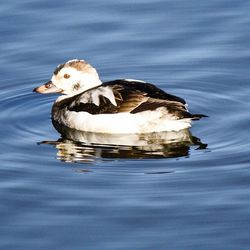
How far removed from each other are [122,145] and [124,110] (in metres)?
0.55

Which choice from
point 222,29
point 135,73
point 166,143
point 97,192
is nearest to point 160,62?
point 135,73

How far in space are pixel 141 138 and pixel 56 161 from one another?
138cm

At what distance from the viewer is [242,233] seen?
1005 cm

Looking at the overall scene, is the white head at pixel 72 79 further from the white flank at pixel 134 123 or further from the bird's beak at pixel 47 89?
the white flank at pixel 134 123

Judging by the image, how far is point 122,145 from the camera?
42.8 feet

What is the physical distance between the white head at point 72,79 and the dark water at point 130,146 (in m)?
0.34

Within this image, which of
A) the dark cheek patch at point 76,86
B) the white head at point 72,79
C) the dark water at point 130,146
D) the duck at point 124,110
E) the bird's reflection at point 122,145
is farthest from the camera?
the dark cheek patch at point 76,86

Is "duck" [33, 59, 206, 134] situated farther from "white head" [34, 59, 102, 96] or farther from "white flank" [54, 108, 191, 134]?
"white head" [34, 59, 102, 96]

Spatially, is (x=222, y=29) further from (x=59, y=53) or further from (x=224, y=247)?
(x=224, y=247)

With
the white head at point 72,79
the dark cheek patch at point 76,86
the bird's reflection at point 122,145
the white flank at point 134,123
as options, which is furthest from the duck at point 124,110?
the dark cheek patch at point 76,86

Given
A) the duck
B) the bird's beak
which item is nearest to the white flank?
the duck

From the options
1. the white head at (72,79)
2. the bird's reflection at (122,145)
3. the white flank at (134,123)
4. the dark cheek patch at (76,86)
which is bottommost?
the bird's reflection at (122,145)

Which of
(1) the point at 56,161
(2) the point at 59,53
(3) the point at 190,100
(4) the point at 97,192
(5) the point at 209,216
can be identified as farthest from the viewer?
(2) the point at 59,53

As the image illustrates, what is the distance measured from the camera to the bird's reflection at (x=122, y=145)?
12.6m
